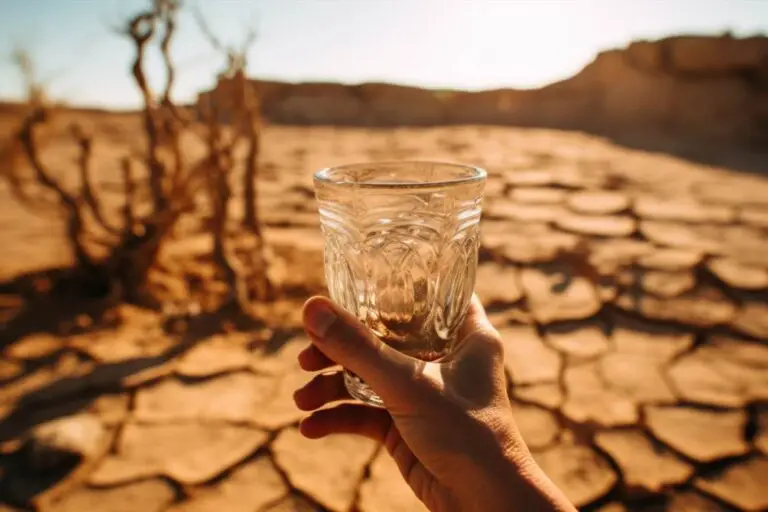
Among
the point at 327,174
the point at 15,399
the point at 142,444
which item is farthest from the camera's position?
the point at 15,399

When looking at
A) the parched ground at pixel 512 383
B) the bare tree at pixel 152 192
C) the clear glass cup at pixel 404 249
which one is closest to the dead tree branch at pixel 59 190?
the bare tree at pixel 152 192

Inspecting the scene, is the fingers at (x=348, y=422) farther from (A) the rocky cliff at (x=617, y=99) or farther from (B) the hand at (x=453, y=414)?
(A) the rocky cliff at (x=617, y=99)

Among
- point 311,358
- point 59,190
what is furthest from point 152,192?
point 311,358

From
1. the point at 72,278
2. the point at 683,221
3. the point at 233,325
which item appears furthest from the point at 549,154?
the point at 72,278

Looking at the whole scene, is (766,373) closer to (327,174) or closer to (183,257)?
(327,174)

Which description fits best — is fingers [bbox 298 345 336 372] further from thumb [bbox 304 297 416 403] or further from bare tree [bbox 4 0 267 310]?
bare tree [bbox 4 0 267 310]

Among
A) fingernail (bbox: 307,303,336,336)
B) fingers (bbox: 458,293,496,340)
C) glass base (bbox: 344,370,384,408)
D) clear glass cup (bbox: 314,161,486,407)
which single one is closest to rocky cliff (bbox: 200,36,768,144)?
fingers (bbox: 458,293,496,340)
